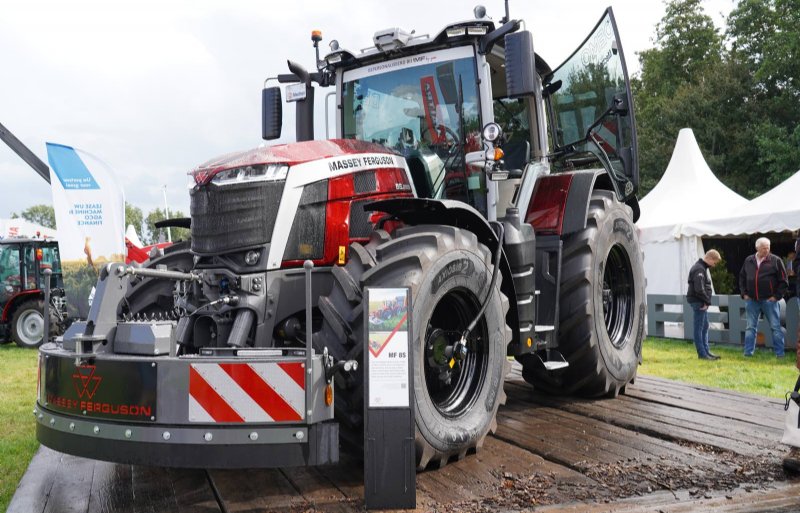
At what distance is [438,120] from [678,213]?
Answer: 10.8 m

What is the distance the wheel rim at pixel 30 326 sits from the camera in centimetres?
1441

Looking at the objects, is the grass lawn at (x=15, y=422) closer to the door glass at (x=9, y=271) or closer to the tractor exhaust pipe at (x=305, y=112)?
the tractor exhaust pipe at (x=305, y=112)

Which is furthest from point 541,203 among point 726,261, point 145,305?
point 726,261

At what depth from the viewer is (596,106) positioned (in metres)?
6.30

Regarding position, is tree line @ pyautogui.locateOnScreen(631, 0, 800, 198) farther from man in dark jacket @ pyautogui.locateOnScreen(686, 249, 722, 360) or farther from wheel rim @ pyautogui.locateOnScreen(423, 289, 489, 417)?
wheel rim @ pyautogui.locateOnScreen(423, 289, 489, 417)

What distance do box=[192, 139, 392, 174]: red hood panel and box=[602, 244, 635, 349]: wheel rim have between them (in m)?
2.82

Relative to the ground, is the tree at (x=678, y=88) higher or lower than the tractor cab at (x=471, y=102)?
higher

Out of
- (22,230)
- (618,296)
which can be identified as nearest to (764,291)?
(618,296)

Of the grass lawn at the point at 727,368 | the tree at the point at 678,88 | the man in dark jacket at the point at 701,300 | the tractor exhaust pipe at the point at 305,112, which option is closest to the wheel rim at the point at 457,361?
the tractor exhaust pipe at the point at 305,112

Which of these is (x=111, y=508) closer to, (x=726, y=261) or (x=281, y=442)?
(x=281, y=442)

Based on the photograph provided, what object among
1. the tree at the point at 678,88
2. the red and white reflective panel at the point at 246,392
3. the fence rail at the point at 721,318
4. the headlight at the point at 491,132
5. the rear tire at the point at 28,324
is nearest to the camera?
the red and white reflective panel at the point at 246,392

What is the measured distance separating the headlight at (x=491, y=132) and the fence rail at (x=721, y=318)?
25.7 feet

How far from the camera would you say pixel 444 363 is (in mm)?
4387

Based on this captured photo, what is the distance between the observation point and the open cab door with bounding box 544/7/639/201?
20.1 ft
